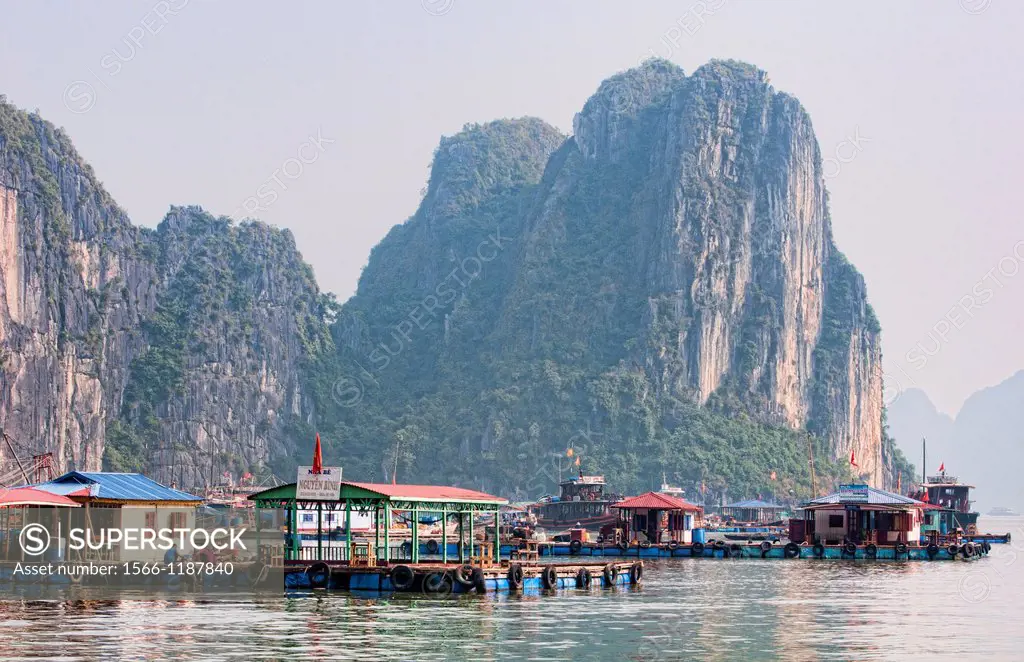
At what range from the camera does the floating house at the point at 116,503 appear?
2506 inches

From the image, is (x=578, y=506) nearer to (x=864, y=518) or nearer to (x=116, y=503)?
(x=864, y=518)

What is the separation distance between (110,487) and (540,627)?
22.8m

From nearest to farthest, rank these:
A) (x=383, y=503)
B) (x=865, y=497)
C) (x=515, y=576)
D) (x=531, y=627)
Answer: (x=531, y=627) → (x=383, y=503) → (x=515, y=576) → (x=865, y=497)

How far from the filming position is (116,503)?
6419cm

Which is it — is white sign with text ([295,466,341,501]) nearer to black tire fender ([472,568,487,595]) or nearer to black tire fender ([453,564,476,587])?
black tire fender ([453,564,476,587])

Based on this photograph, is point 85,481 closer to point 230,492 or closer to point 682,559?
point 682,559

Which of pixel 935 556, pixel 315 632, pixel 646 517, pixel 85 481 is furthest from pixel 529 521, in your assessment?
pixel 315 632

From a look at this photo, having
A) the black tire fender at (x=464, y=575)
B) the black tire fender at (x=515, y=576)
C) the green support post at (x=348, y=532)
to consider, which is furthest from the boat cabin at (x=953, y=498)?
the black tire fender at (x=464, y=575)

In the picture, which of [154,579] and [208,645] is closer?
[208,645]

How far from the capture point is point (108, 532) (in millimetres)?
64062

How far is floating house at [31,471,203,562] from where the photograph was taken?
209 ft

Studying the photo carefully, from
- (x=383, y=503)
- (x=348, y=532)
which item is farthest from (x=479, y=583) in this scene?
(x=348, y=532)

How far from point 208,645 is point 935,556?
71464 millimetres

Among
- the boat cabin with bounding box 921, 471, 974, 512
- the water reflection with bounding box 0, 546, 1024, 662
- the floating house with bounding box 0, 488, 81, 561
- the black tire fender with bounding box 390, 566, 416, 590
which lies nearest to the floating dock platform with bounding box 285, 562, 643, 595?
the black tire fender with bounding box 390, 566, 416, 590
